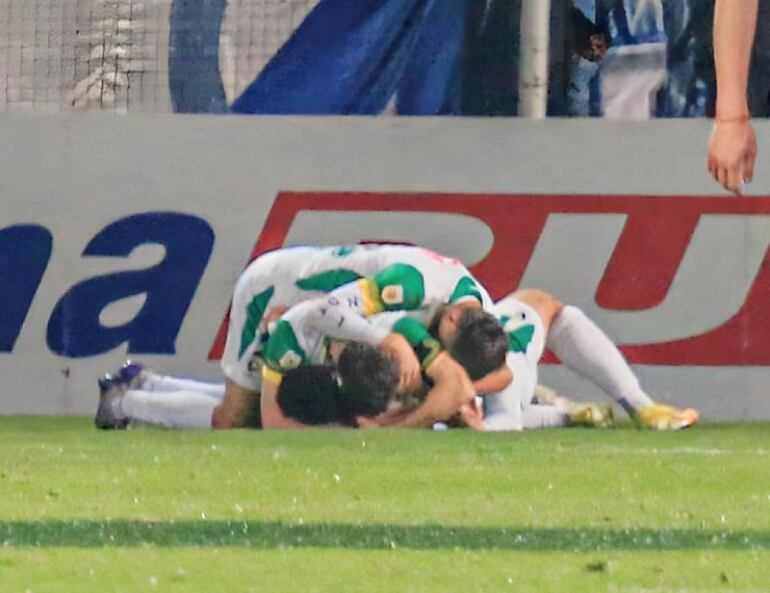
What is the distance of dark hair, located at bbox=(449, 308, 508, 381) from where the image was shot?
1213 cm

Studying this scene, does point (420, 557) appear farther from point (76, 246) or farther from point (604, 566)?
point (76, 246)

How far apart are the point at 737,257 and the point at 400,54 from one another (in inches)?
86.9

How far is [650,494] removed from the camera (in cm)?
853

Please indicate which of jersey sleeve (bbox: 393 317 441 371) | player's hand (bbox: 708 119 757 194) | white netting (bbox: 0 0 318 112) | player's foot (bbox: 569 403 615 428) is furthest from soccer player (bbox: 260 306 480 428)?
white netting (bbox: 0 0 318 112)

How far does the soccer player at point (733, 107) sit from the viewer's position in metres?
12.8

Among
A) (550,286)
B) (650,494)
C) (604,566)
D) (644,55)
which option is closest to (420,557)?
(604,566)

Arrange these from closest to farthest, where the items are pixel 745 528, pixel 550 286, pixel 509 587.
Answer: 1. pixel 509 587
2. pixel 745 528
3. pixel 550 286

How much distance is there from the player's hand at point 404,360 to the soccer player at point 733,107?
2.14m

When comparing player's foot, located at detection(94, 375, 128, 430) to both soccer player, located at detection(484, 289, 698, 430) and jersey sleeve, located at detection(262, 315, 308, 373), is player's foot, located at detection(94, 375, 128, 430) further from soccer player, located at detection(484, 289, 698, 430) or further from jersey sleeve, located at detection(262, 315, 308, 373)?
soccer player, located at detection(484, 289, 698, 430)

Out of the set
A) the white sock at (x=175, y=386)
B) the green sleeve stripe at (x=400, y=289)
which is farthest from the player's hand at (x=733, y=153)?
the white sock at (x=175, y=386)

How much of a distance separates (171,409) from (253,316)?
0.63 meters

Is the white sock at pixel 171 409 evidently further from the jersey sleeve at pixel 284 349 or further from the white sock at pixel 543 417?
the white sock at pixel 543 417

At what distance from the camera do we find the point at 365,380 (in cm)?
1197

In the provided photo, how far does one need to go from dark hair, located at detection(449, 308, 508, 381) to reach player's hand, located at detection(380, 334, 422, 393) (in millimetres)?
223
